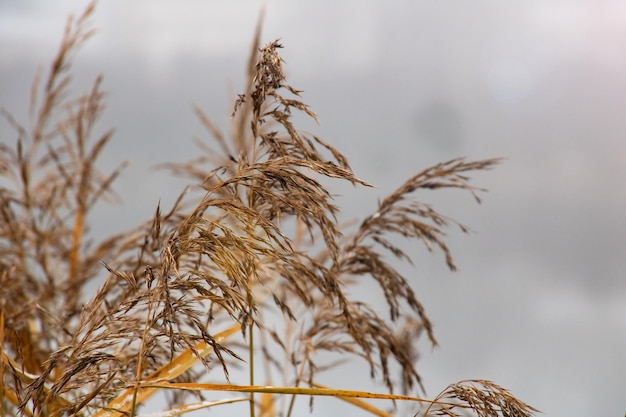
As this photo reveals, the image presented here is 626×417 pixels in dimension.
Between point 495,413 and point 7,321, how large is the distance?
1969mm

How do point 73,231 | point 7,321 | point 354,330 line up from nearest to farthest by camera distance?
1. point 354,330
2. point 7,321
3. point 73,231

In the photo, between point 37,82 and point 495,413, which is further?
point 37,82

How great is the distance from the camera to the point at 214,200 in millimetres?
2059

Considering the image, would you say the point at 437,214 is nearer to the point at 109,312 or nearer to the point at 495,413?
the point at 495,413

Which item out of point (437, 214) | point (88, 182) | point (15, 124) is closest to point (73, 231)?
point (88, 182)

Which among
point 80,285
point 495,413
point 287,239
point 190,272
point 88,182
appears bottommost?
point 80,285

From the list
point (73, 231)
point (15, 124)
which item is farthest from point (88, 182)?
point (15, 124)

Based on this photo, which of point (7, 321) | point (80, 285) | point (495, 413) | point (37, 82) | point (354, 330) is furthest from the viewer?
point (37, 82)

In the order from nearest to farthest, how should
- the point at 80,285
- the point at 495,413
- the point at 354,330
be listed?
the point at 495,413
the point at 354,330
the point at 80,285

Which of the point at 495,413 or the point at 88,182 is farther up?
the point at 495,413

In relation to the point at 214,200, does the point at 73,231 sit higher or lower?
lower

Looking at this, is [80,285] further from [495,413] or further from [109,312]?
[495,413]

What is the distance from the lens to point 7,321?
310 cm

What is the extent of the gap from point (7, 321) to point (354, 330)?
1.34 meters
